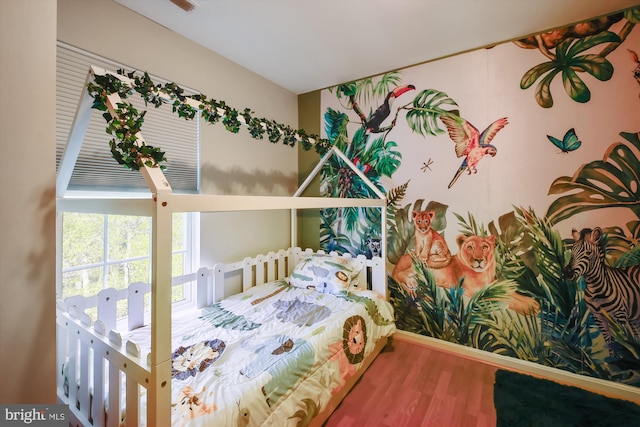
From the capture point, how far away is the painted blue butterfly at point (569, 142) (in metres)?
1.90

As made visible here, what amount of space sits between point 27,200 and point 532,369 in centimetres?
312

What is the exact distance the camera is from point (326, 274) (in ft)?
7.86

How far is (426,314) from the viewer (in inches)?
96.6

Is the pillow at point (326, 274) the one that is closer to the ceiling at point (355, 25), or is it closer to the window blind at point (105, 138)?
the window blind at point (105, 138)

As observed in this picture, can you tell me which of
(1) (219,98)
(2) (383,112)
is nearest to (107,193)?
(1) (219,98)

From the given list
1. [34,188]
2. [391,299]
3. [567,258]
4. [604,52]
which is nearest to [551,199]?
[567,258]

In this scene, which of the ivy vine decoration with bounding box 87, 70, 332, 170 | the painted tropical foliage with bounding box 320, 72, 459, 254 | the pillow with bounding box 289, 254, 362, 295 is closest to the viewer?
the ivy vine decoration with bounding box 87, 70, 332, 170

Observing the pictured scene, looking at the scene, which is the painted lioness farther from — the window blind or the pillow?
the window blind

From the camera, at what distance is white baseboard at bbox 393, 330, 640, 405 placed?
1799 millimetres

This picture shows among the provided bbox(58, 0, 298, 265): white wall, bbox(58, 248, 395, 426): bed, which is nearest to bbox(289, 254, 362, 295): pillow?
bbox(58, 248, 395, 426): bed

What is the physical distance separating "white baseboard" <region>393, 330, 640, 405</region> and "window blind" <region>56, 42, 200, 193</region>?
2442mm

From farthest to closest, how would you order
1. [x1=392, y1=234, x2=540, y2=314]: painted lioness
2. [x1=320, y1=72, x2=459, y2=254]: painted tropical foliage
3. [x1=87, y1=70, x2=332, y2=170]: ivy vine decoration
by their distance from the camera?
[x1=320, y1=72, x2=459, y2=254]: painted tropical foliage < [x1=392, y1=234, x2=540, y2=314]: painted lioness < [x1=87, y1=70, x2=332, y2=170]: ivy vine decoration

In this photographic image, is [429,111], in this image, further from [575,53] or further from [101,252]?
[101,252]

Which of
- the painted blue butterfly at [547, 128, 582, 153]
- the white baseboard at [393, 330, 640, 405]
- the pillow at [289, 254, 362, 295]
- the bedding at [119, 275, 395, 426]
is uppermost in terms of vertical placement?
the painted blue butterfly at [547, 128, 582, 153]
